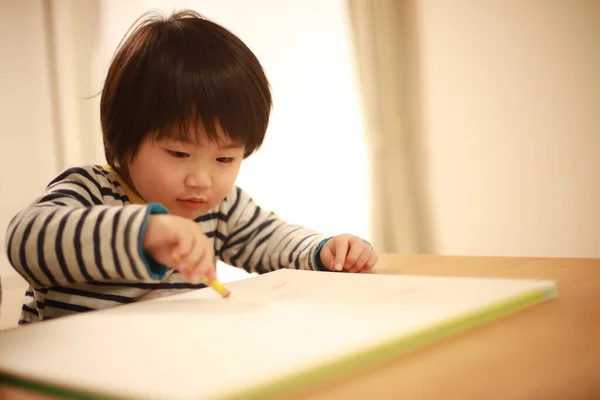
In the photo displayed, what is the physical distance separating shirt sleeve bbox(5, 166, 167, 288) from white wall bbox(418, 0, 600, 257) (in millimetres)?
1408

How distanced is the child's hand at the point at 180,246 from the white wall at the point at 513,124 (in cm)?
141

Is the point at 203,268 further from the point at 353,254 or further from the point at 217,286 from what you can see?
the point at 353,254

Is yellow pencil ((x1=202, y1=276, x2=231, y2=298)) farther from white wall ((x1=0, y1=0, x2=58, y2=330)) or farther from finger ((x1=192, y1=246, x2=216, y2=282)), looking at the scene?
white wall ((x1=0, y1=0, x2=58, y2=330))

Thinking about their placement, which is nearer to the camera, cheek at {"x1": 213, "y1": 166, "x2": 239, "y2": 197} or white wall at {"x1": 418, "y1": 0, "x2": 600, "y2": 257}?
cheek at {"x1": 213, "y1": 166, "x2": 239, "y2": 197}

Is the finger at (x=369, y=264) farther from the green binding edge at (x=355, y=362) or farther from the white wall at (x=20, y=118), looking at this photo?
the white wall at (x=20, y=118)

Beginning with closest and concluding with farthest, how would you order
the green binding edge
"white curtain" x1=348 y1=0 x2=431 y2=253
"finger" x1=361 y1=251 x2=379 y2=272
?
the green binding edge < "finger" x1=361 y1=251 x2=379 y2=272 < "white curtain" x1=348 y1=0 x2=431 y2=253

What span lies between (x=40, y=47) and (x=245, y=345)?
160 cm

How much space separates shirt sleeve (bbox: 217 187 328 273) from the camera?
0.94 m

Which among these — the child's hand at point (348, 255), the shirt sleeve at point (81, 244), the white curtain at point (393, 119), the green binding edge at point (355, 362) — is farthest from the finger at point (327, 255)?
the white curtain at point (393, 119)

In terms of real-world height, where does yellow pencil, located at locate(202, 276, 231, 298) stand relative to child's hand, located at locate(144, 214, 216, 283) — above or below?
below

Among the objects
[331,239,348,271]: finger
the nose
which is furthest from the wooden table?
the nose

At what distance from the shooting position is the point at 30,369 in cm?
35

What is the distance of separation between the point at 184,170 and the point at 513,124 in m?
1.25

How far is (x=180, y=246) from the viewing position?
566 mm
